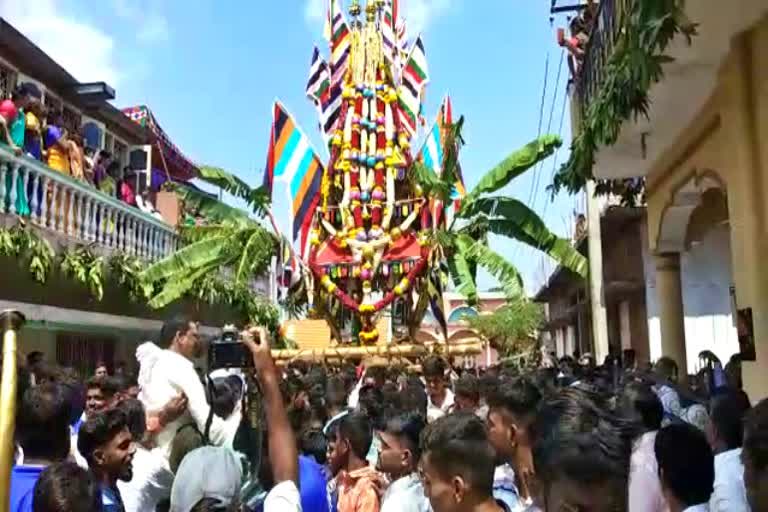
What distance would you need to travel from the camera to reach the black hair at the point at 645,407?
3875mm

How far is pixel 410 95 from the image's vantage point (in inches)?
563

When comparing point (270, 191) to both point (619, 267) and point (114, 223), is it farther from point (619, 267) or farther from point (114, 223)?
point (619, 267)

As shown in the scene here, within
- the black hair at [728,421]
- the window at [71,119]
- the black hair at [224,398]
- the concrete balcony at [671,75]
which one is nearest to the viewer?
the black hair at [224,398]

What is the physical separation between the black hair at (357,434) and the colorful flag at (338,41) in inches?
443

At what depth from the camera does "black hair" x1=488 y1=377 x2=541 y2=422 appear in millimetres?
3158

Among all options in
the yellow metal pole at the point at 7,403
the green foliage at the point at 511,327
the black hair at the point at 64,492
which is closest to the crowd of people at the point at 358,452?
the black hair at the point at 64,492

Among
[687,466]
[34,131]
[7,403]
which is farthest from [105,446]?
[34,131]

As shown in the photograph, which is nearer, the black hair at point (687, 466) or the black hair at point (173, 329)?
the black hair at point (687, 466)

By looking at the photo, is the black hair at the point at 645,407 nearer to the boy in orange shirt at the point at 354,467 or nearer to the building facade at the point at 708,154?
the boy in orange shirt at the point at 354,467

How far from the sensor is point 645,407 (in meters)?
3.93

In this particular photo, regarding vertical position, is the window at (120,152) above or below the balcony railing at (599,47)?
above

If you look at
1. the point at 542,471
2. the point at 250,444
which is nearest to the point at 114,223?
the point at 250,444

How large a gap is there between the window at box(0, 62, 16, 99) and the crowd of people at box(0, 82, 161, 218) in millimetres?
118

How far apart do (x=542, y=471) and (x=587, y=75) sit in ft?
23.6
